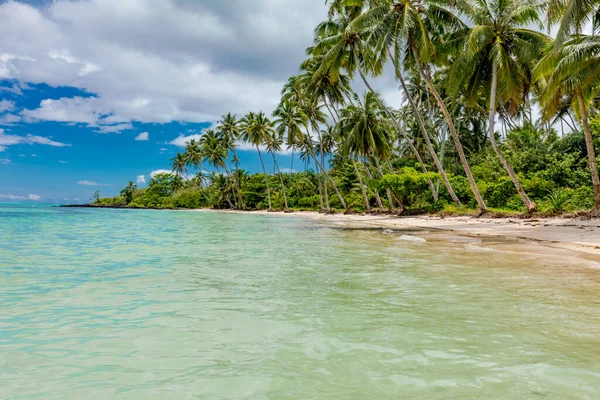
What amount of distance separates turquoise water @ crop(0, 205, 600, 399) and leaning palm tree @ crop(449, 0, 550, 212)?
13368 mm

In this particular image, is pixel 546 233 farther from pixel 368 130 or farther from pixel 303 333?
pixel 368 130

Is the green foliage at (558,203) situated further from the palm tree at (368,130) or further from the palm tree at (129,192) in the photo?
the palm tree at (129,192)

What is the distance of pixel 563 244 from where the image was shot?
10141mm

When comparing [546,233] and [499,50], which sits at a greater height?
[499,50]

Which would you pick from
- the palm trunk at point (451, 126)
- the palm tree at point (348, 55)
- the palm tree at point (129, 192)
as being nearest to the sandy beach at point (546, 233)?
the palm trunk at point (451, 126)

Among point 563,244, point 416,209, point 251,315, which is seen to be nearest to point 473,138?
point 416,209

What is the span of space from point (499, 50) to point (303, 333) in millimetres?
17935

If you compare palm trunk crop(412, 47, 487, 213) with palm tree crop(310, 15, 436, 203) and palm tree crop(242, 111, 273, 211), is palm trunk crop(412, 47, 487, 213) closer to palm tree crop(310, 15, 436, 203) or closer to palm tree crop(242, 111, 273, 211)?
palm tree crop(310, 15, 436, 203)

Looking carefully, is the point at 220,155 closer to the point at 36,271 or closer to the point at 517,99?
the point at 517,99

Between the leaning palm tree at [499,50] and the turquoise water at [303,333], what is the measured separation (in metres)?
13.4

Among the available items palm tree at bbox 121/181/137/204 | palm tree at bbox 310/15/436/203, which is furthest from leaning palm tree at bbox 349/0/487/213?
palm tree at bbox 121/181/137/204

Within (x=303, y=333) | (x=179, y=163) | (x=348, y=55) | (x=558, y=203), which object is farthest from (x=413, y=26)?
(x=179, y=163)

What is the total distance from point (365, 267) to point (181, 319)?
13.5 ft

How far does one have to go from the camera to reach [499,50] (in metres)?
16.8
